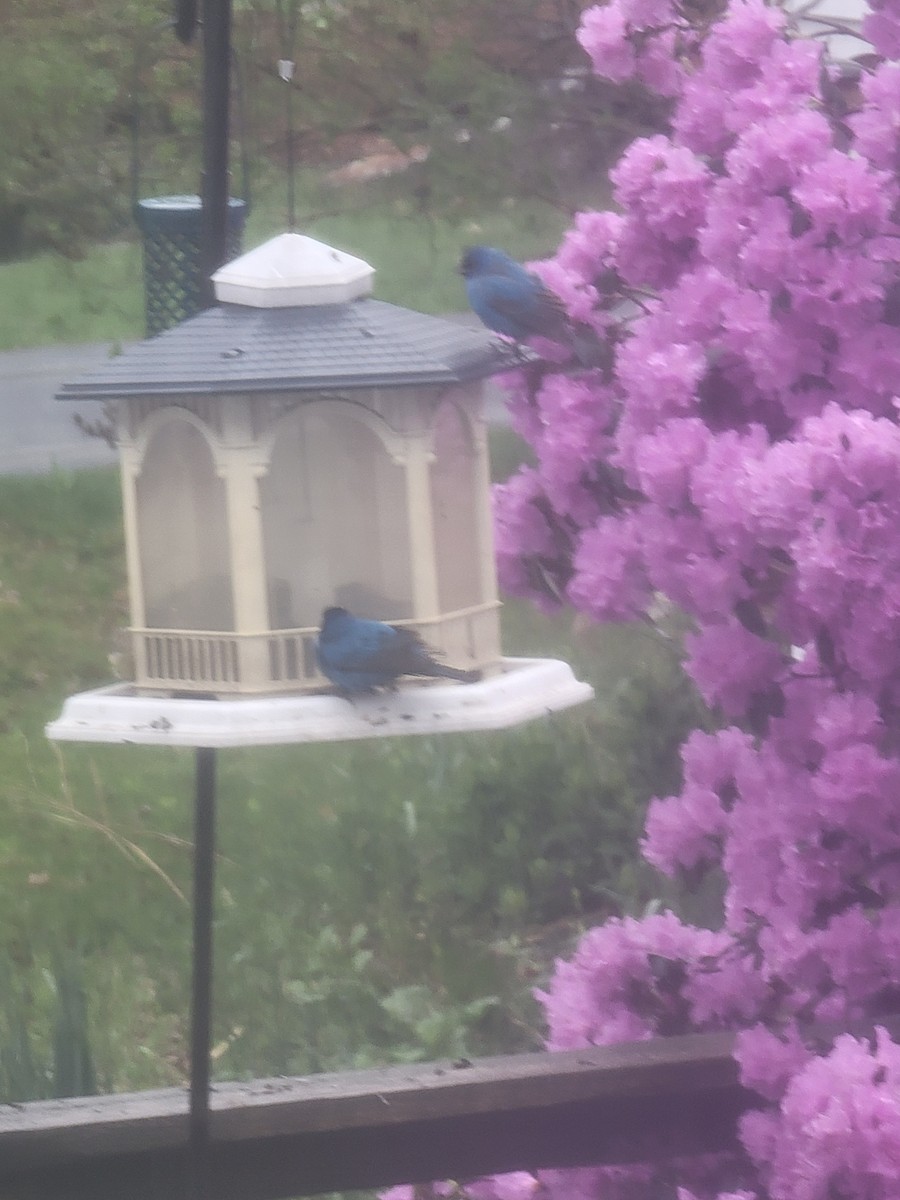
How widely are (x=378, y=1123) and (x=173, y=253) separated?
2.19 ft

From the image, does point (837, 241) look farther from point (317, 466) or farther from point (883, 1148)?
point (883, 1148)

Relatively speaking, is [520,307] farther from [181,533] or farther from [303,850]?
[303,850]

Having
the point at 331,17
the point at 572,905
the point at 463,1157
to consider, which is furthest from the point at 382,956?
the point at 331,17

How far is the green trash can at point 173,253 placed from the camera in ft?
3.40

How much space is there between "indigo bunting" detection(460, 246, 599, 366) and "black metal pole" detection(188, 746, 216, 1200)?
0.38 metres

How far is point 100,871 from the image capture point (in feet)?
7.99

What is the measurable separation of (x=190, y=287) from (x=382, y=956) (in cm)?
145

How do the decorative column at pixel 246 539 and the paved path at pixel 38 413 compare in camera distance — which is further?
the paved path at pixel 38 413

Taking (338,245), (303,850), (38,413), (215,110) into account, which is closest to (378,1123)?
(215,110)

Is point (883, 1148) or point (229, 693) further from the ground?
point (229, 693)

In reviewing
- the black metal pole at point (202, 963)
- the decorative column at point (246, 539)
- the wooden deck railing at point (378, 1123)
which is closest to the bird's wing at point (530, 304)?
the decorative column at point (246, 539)

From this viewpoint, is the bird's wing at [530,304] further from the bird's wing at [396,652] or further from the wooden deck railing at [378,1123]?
the wooden deck railing at [378,1123]

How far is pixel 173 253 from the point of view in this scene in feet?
3.50

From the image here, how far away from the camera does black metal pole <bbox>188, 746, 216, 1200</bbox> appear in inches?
36.4
